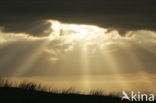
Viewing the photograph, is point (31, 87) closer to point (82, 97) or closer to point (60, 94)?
point (60, 94)

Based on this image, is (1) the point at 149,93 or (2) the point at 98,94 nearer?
(2) the point at 98,94

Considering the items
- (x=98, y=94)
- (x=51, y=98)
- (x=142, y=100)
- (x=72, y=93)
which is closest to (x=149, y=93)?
(x=142, y=100)

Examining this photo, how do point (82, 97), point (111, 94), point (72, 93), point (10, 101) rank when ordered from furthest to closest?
point (111, 94) < point (72, 93) < point (82, 97) < point (10, 101)

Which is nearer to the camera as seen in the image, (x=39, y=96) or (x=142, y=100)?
(x=39, y=96)

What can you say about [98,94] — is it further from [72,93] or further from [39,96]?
[39,96]

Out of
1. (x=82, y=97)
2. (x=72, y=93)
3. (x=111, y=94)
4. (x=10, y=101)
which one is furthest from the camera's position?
(x=111, y=94)

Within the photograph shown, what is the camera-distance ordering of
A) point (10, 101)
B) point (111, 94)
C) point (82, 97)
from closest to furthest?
point (10, 101)
point (82, 97)
point (111, 94)

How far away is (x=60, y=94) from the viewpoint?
15.8m

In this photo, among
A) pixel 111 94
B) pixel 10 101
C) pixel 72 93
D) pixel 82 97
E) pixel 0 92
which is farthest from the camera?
pixel 111 94

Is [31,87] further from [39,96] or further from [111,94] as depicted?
[111,94]

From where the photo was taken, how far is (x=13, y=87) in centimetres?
1614

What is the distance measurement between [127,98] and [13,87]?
5958mm

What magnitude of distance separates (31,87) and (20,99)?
11.9 ft

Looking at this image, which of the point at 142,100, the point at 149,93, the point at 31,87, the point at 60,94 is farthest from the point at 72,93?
the point at 149,93
